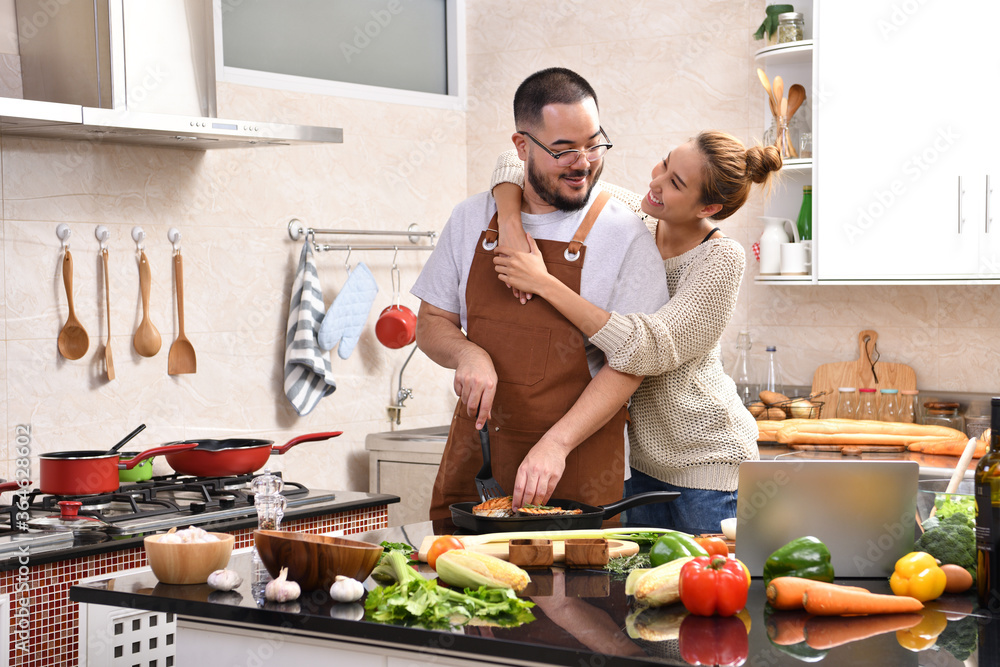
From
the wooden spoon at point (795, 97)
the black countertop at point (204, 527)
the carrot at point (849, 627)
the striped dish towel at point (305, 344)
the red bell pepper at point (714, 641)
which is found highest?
the wooden spoon at point (795, 97)

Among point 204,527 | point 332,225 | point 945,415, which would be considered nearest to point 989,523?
point 204,527

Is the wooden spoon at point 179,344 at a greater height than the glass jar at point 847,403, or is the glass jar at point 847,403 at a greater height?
the wooden spoon at point 179,344

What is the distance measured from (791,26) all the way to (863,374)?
3.67 ft

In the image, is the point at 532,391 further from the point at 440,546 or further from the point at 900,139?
the point at 900,139

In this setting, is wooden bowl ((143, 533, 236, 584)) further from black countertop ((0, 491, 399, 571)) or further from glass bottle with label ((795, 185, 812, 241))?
glass bottle with label ((795, 185, 812, 241))

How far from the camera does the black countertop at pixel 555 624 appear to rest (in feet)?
3.78

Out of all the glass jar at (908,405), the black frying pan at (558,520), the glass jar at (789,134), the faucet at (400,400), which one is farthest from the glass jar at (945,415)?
the black frying pan at (558,520)

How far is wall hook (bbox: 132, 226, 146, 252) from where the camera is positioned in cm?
297

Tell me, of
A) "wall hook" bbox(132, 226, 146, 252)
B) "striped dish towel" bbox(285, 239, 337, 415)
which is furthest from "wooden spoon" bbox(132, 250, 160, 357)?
"striped dish towel" bbox(285, 239, 337, 415)

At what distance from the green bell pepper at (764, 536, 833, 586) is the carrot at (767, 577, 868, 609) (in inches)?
1.4

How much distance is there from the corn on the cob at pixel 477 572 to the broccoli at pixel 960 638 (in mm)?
507

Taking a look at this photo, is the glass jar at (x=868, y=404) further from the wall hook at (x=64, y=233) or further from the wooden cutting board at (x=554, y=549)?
the wall hook at (x=64, y=233)

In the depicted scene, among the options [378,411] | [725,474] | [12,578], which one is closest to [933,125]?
[725,474]

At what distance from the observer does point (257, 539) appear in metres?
1.43
